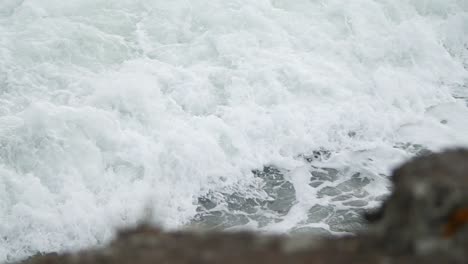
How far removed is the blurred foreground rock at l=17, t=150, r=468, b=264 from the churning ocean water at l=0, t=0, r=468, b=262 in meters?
6.17

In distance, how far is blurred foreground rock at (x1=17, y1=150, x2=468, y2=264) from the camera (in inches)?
150

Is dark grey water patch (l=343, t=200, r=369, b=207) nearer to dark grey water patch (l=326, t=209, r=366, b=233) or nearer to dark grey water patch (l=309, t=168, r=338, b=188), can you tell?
dark grey water patch (l=326, t=209, r=366, b=233)

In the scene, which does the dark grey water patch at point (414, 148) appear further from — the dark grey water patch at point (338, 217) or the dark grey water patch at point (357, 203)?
the dark grey water patch at point (338, 217)

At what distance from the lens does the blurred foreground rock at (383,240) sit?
3805 mm

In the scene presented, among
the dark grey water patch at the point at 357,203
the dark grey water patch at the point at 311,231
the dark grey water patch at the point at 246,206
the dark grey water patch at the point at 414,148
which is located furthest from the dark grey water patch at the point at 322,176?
the dark grey water patch at the point at 414,148

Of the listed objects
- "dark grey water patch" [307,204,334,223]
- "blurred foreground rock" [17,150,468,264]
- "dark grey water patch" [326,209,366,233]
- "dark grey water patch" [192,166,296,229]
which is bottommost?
"dark grey water patch" [192,166,296,229]

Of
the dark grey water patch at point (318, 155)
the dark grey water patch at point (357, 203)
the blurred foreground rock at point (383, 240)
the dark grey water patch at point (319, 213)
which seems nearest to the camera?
the blurred foreground rock at point (383, 240)

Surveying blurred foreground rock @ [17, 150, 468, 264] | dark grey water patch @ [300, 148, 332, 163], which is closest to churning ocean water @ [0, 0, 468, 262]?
dark grey water patch @ [300, 148, 332, 163]

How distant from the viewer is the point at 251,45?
15648 mm

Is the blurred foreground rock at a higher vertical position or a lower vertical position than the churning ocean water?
higher

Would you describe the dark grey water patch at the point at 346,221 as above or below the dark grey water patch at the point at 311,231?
above

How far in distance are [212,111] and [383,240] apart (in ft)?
31.8

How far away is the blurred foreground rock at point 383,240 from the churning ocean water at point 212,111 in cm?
617

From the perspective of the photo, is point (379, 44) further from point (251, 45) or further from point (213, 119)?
point (213, 119)
